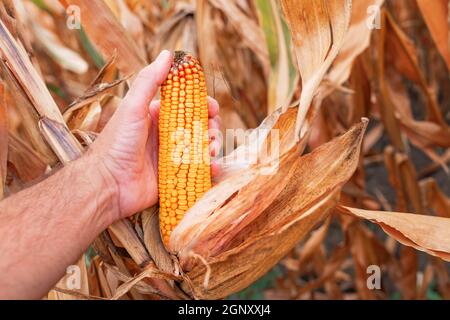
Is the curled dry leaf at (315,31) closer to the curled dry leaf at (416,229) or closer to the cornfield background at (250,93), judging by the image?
the cornfield background at (250,93)

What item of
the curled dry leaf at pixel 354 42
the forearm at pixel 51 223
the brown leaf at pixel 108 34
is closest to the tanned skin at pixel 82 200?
the forearm at pixel 51 223

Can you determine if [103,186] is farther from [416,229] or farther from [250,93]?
[250,93]

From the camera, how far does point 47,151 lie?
115 centimetres

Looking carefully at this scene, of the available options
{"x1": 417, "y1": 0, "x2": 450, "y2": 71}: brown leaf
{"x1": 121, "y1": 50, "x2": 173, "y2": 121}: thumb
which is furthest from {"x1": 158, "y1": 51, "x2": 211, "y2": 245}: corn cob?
{"x1": 417, "y1": 0, "x2": 450, "y2": 71}: brown leaf

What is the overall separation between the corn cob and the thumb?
0.5 inches

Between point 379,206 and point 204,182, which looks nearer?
point 204,182

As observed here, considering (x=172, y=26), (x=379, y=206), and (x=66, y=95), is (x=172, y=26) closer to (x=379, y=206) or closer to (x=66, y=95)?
(x=66, y=95)

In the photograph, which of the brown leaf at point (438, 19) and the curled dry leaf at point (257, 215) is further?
the brown leaf at point (438, 19)

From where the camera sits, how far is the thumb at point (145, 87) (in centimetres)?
102

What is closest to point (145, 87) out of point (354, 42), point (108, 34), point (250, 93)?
point (108, 34)

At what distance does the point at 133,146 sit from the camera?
3.48 feet

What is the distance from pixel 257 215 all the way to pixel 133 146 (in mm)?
221
